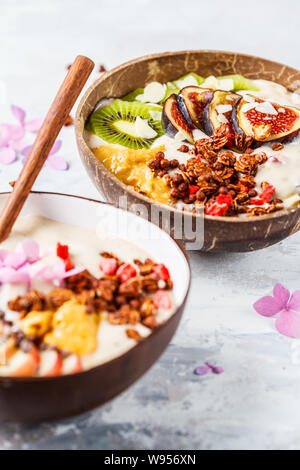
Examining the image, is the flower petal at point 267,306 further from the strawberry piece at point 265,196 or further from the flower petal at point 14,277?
the flower petal at point 14,277

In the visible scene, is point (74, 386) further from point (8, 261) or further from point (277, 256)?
point (277, 256)

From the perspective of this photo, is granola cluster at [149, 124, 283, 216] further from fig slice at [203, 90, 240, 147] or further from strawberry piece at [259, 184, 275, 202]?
fig slice at [203, 90, 240, 147]

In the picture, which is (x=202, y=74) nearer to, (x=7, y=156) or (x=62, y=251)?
(x=7, y=156)

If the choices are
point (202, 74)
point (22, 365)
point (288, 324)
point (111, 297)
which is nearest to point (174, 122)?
point (202, 74)

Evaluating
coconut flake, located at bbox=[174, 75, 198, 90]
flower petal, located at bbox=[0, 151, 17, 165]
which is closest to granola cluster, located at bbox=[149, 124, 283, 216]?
coconut flake, located at bbox=[174, 75, 198, 90]

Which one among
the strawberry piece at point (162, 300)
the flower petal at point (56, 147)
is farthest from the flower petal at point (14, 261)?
the flower petal at point (56, 147)

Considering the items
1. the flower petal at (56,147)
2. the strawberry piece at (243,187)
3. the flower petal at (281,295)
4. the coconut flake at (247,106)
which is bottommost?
the flower petal at (56,147)

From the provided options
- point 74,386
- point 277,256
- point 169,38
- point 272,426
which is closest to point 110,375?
point 74,386

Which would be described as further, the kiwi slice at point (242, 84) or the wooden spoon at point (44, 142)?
the kiwi slice at point (242, 84)
